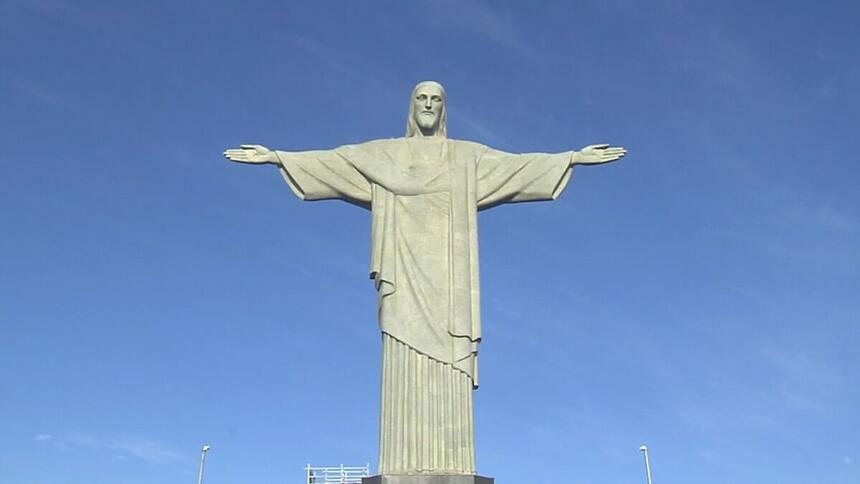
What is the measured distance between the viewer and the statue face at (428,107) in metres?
16.0

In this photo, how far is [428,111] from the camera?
1600 centimetres

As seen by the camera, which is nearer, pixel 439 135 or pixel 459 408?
pixel 459 408

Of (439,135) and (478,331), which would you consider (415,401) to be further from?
(439,135)

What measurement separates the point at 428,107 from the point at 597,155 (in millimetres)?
3162

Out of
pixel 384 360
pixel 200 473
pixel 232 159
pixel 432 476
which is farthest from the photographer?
pixel 200 473

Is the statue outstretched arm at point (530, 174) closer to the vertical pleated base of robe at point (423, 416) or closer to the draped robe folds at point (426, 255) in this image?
the draped robe folds at point (426, 255)

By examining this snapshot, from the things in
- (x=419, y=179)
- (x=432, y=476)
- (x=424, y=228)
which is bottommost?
(x=432, y=476)

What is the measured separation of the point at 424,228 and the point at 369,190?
1315mm

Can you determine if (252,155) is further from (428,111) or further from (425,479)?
(425,479)

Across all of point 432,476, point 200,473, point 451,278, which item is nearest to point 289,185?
point 451,278

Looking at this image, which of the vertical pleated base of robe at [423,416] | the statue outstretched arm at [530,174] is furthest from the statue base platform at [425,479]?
the statue outstretched arm at [530,174]

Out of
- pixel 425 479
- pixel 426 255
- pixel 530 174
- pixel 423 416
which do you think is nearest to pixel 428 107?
pixel 530 174

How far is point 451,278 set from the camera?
1484 cm

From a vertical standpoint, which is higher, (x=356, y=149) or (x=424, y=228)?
(x=356, y=149)
